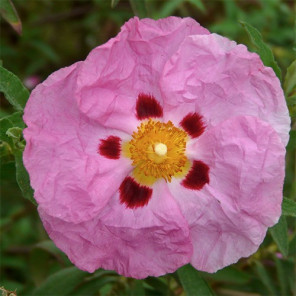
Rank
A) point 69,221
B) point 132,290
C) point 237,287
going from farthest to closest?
point 237,287, point 132,290, point 69,221

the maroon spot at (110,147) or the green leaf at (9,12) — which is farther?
the green leaf at (9,12)

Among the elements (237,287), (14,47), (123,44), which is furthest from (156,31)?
(14,47)

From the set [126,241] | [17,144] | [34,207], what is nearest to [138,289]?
[126,241]

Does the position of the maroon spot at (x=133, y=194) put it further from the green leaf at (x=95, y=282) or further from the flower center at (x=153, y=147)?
the green leaf at (x=95, y=282)

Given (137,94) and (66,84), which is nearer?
(66,84)

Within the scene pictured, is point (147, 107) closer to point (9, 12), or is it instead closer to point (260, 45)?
point (260, 45)

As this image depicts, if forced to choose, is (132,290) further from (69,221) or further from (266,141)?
(266,141)

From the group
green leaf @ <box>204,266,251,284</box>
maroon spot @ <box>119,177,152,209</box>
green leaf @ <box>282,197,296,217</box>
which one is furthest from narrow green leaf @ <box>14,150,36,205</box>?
green leaf @ <box>204,266,251,284</box>

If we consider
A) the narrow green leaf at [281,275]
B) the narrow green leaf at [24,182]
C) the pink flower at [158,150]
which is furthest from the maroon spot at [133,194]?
the narrow green leaf at [281,275]
